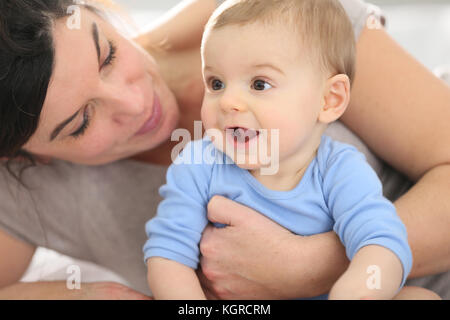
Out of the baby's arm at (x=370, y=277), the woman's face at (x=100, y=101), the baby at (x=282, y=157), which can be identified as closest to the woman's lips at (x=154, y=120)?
the woman's face at (x=100, y=101)

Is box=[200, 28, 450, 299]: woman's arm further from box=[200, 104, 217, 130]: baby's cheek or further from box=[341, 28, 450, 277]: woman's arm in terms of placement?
box=[200, 104, 217, 130]: baby's cheek

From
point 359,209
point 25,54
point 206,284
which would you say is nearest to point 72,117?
point 25,54

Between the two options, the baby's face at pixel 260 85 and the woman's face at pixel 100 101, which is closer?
the baby's face at pixel 260 85

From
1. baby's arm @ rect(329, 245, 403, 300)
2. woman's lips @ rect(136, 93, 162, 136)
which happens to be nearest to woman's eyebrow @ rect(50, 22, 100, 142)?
woman's lips @ rect(136, 93, 162, 136)

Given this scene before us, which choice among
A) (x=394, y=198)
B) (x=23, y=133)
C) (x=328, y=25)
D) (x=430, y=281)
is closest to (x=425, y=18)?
(x=394, y=198)

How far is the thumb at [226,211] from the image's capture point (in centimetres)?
89

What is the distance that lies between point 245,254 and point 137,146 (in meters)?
0.42

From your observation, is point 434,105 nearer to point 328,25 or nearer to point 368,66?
point 368,66

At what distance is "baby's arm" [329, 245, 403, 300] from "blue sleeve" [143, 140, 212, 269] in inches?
10.7

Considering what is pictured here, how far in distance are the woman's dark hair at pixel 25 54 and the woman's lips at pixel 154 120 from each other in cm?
25

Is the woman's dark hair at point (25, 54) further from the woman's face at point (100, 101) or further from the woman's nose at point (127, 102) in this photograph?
the woman's nose at point (127, 102)

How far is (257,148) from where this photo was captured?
816 millimetres

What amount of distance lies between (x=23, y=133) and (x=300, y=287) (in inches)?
24.6

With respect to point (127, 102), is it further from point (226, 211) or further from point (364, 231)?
point (364, 231)
